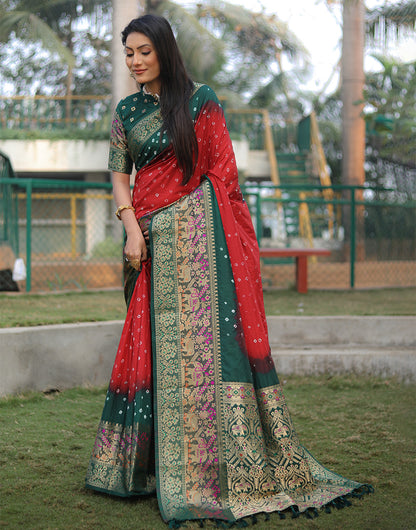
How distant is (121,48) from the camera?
10344mm

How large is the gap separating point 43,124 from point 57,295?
36.4ft

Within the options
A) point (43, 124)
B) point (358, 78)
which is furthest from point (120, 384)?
point (43, 124)

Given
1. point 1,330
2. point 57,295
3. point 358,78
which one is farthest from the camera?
point 358,78

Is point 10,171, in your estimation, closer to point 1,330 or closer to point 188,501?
point 1,330

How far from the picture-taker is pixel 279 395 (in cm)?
248

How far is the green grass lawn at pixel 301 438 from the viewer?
2252 millimetres

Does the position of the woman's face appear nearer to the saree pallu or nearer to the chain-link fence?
the saree pallu

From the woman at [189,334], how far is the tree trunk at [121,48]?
7592 mm

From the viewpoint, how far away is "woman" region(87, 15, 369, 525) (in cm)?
236

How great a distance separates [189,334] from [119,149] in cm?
77

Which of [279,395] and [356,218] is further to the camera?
[356,218]

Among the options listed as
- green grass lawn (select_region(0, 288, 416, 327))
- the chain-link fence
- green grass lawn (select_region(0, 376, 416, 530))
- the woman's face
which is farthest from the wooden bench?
the woman's face

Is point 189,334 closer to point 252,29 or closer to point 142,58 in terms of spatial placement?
point 142,58

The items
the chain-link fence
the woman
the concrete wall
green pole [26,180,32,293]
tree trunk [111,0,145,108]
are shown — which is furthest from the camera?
tree trunk [111,0,145,108]
